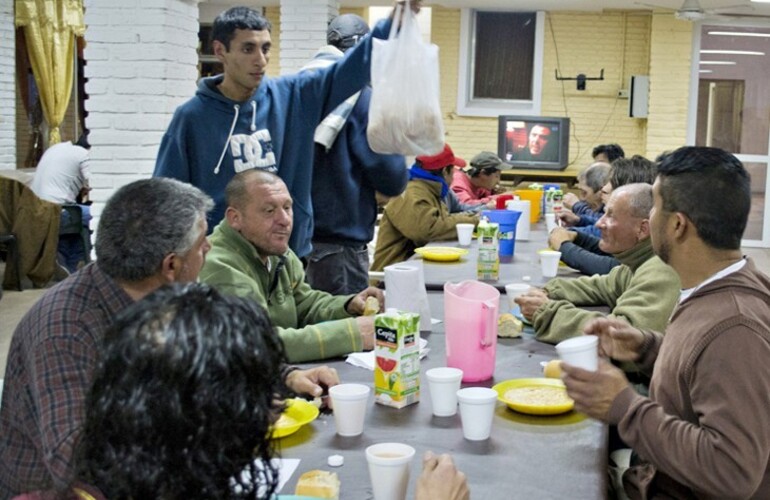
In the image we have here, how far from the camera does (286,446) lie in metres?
2.06

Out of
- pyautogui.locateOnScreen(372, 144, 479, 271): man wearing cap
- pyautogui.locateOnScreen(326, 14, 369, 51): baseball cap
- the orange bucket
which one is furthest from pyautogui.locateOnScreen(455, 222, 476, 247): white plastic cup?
the orange bucket

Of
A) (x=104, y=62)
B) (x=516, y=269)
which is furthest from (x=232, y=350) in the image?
(x=104, y=62)

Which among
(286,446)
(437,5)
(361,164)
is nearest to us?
(286,446)

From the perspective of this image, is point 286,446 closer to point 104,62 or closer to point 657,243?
point 657,243

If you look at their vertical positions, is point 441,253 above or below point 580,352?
below

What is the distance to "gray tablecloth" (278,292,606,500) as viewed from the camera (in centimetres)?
184

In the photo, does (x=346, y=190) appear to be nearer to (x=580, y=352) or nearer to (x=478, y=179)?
(x=580, y=352)

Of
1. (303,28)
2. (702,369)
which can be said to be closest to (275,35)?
(303,28)

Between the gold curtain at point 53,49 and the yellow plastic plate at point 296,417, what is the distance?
9.58m

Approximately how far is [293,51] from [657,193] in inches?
271

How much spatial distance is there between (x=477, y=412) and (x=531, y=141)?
10.0m

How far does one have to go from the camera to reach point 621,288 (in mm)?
3582

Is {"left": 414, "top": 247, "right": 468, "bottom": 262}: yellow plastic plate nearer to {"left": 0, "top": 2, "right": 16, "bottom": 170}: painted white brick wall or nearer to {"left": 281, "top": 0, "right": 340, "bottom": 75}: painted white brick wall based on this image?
{"left": 281, "top": 0, "right": 340, "bottom": 75}: painted white brick wall

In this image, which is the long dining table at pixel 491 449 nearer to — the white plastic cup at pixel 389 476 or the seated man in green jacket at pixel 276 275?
the white plastic cup at pixel 389 476
